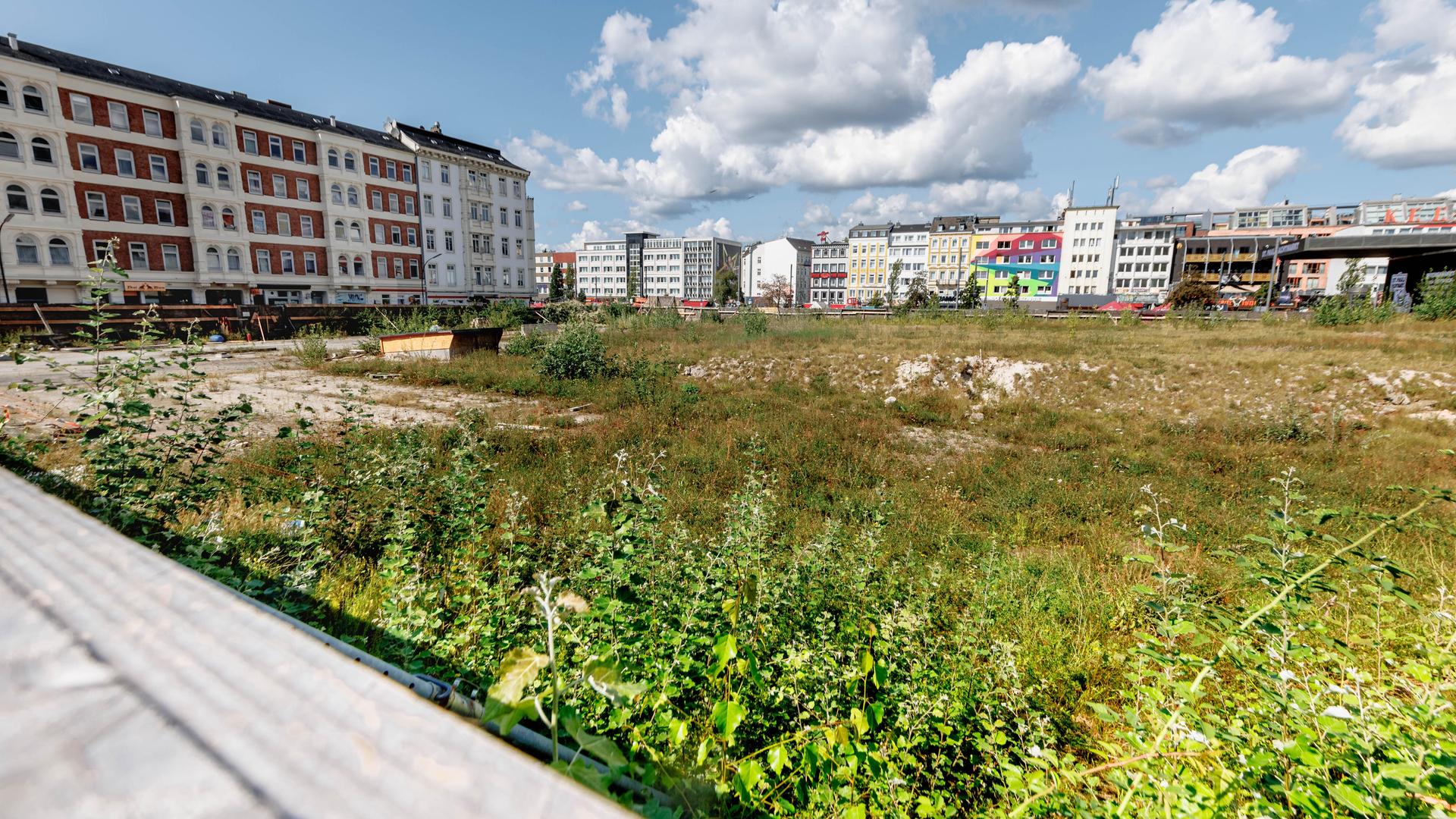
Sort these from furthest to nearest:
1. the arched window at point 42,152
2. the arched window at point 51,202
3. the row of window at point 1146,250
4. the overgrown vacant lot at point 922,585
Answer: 1. the row of window at point 1146,250
2. the arched window at point 51,202
3. the arched window at point 42,152
4. the overgrown vacant lot at point 922,585

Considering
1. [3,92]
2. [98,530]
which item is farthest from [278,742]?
[3,92]

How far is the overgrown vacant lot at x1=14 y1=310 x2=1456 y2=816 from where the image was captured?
204 cm

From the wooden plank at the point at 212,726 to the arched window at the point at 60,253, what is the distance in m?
49.0

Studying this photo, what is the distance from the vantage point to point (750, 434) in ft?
33.6

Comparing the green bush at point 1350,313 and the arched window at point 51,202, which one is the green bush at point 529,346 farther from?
the arched window at point 51,202

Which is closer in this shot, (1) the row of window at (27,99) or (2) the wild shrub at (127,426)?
(2) the wild shrub at (127,426)

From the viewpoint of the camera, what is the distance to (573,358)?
15531mm

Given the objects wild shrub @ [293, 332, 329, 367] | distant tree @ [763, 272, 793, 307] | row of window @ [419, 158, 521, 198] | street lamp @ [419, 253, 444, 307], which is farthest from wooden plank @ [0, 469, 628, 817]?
distant tree @ [763, 272, 793, 307]

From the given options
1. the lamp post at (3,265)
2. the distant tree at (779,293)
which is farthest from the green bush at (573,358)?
the distant tree at (779,293)

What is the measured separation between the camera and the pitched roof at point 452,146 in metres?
53.1

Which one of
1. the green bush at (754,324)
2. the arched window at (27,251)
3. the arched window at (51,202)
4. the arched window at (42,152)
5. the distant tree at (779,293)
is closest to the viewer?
the green bush at (754,324)

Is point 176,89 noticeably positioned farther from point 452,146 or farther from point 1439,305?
point 1439,305

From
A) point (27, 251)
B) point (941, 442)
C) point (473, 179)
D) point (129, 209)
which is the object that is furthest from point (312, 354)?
point (473, 179)

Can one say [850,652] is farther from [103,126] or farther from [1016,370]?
[103,126]
